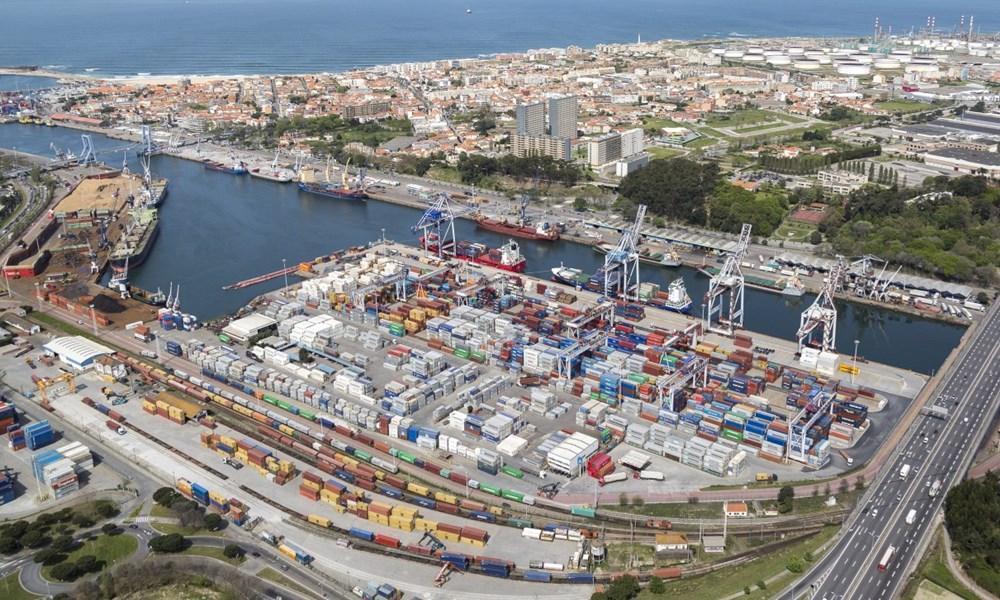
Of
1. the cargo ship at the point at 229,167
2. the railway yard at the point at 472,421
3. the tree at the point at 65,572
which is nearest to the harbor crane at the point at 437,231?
the railway yard at the point at 472,421

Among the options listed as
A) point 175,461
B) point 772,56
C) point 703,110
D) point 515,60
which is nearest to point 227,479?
point 175,461

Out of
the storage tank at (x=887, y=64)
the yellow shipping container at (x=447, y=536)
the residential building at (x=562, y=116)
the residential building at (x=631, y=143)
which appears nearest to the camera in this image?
the yellow shipping container at (x=447, y=536)

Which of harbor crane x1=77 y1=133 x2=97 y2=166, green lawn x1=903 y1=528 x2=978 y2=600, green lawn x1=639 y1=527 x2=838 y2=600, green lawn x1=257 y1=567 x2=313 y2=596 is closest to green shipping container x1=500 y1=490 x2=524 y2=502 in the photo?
green lawn x1=639 y1=527 x2=838 y2=600

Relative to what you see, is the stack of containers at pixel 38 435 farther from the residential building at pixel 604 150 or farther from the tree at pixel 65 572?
the residential building at pixel 604 150

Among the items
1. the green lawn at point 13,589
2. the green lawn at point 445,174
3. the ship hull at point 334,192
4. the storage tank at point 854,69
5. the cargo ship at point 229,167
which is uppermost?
the storage tank at point 854,69

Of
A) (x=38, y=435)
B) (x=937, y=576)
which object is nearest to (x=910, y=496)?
(x=937, y=576)
